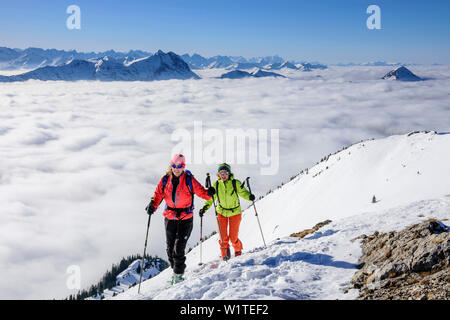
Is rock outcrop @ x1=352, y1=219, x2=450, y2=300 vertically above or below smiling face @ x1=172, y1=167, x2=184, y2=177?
below

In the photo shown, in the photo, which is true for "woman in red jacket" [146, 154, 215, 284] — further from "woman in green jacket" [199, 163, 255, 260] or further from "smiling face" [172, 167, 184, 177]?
"woman in green jacket" [199, 163, 255, 260]

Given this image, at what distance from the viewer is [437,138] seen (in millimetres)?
43219

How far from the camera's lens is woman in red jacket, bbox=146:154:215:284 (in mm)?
8180

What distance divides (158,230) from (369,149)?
159920 mm

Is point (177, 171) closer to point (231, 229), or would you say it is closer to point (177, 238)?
point (177, 238)

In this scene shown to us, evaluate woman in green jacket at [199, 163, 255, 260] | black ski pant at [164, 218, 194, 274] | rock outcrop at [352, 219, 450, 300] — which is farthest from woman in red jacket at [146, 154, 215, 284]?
rock outcrop at [352, 219, 450, 300]

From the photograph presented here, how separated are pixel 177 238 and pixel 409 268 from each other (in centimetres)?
589

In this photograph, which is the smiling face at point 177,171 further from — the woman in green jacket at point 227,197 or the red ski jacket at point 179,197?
the woman in green jacket at point 227,197

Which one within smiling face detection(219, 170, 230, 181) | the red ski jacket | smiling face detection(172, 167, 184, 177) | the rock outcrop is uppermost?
smiling face detection(172, 167, 184, 177)

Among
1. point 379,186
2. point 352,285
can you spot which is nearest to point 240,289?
point 352,285

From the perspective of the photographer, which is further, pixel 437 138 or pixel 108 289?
pixel 108 289

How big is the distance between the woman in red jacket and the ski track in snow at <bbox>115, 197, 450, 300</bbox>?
88 centimetres

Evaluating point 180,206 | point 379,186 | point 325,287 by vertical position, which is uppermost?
point 180,206
